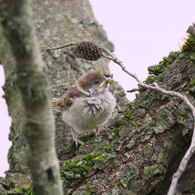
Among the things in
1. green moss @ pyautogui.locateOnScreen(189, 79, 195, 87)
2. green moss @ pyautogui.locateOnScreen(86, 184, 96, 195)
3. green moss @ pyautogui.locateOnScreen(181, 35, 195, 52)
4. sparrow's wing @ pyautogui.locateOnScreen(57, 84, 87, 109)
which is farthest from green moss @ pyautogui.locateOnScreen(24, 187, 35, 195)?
green moss @ pyautogui.locateOnScreen(181, 35, 195, 52)

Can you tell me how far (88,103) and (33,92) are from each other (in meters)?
3.27

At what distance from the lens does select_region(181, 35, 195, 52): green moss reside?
141 inches

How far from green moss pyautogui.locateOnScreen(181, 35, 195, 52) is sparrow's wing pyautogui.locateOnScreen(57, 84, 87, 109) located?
1.67m

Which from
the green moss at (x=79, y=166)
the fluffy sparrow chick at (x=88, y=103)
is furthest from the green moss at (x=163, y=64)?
the green moss at (x=79, y=166)

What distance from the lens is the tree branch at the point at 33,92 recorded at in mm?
1415

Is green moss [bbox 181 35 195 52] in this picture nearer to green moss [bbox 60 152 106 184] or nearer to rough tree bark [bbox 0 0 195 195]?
rough tree bark [bbox 0 0 195 195]

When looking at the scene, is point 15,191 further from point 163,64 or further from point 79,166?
point 163,64

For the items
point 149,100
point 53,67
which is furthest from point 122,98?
point 149,100

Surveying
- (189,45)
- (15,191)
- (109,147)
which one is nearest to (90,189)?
(109,147)

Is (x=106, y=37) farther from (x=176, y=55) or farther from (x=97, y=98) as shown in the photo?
(x=176, y=55)

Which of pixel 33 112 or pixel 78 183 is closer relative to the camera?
pixel 33 112

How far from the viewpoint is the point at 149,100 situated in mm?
3457

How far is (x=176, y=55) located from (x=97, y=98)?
140 centimetres

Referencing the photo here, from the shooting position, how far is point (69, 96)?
475 cm
